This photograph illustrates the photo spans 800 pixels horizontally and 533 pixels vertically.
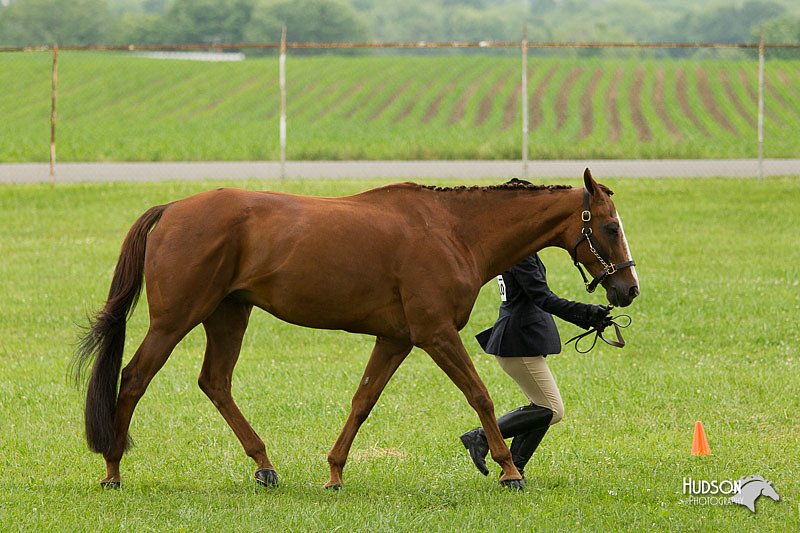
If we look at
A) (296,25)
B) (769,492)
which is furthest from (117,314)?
(296,25)

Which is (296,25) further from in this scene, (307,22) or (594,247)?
(594,247)

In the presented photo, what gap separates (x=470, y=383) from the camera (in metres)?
6.68

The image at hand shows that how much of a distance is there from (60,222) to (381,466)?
1400 centimetres

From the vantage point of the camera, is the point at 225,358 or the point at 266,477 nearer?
the point at 266,477

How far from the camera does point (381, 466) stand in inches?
295

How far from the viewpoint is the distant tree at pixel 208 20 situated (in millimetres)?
90250

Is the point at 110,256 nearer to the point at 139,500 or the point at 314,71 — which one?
the point at 139,500

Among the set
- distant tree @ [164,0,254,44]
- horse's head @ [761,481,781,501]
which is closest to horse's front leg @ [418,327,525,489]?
horse's head @ [761,481,781,501]

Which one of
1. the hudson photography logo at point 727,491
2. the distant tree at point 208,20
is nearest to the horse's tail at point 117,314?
the hudson photography logo at point 727,491

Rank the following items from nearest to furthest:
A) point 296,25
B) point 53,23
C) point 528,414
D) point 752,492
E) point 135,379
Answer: point 752,492 → point 135,379 → point 528,414 → point 53,23 → point 296,25

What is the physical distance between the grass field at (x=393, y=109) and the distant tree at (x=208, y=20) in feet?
115

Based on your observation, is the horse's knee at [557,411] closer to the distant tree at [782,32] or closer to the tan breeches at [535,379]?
the tan breeches at [535,379]

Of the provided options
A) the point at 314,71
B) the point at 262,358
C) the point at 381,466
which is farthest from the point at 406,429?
the point at 314,71

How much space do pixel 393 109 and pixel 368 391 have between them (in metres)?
39.4
